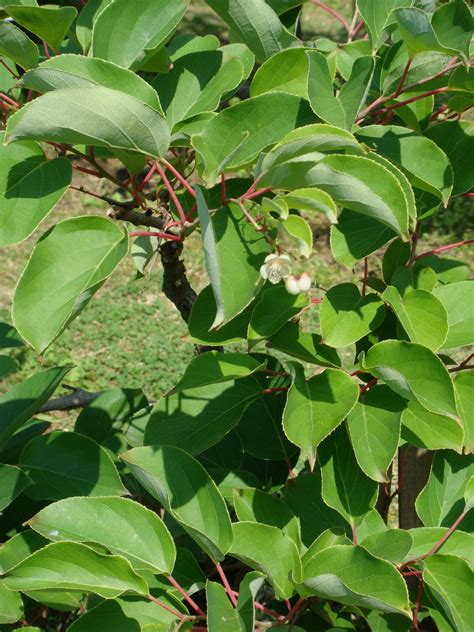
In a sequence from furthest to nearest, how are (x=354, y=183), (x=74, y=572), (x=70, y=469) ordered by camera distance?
(x=70, y=469)
(x=74, y=572)
(x=354, y=183)

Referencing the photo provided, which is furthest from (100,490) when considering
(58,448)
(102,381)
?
(102,381)

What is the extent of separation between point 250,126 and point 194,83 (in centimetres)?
22

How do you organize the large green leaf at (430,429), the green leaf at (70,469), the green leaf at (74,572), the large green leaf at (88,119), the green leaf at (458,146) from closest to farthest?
the large green leaf at (88,119)
the green leaf at (74,572)
the large green leaf at (430,429)
the green leaf at (458,146)
the green leaf at (70,469)

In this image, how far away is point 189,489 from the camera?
968 millimetres

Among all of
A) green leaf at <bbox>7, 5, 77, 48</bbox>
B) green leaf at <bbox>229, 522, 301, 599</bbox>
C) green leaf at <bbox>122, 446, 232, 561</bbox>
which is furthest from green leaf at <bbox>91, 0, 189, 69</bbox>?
green leaf at <bbox>229, 522, 301, 599</bbox>

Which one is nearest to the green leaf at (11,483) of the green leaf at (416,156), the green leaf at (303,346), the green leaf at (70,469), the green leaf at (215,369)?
the green leaf at (70,469)

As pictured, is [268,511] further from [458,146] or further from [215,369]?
[458,146]

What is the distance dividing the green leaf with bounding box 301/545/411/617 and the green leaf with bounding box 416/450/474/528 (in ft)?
0.74

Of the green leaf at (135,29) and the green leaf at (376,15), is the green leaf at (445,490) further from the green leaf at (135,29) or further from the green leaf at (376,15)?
the green leaf at (135,29)

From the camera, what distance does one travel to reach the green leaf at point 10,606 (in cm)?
106

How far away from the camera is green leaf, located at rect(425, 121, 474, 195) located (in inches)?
41.4

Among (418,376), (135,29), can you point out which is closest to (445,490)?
(418,376)

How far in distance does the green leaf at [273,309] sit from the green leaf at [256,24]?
317 millimetres

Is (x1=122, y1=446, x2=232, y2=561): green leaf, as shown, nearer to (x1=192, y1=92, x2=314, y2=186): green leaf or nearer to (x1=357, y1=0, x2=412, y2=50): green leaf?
(x1=192, y1=92, x2=314, y2=186): green leaf
